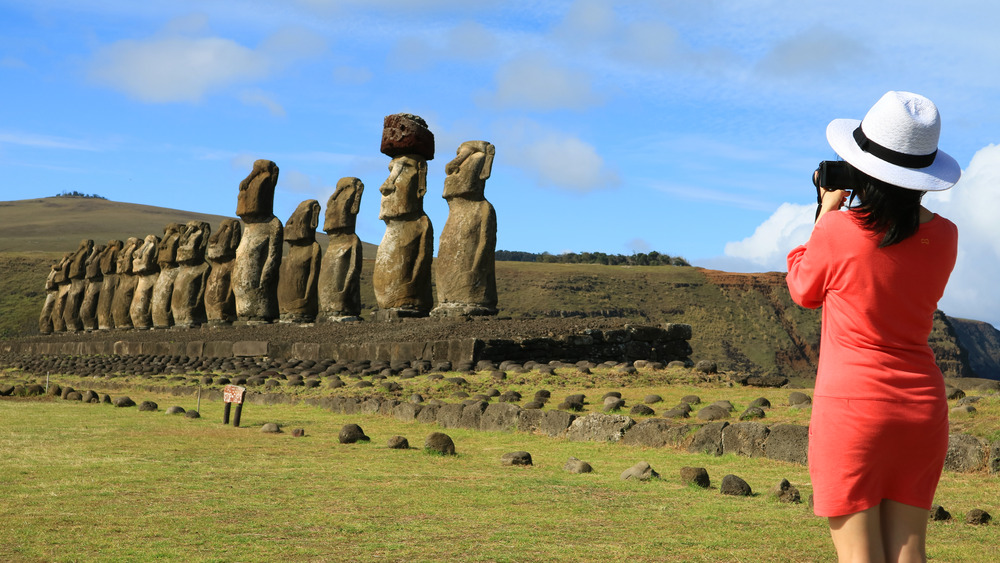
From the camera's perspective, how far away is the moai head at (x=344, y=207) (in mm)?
22312

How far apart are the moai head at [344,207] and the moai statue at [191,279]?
773 cm

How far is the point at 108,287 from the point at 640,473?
106 ft

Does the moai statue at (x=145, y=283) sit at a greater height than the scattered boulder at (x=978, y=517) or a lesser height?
greater

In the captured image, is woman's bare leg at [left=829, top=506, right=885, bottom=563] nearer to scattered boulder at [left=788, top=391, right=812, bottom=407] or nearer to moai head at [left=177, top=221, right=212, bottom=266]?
scattered boulder at [left=788, top=391, right=812, bottom=407]

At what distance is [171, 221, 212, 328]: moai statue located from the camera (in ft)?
94.2

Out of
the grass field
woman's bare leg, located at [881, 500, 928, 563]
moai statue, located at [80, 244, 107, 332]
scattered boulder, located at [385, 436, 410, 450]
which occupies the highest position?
moai statue, located at [80, 244, 107, 332]

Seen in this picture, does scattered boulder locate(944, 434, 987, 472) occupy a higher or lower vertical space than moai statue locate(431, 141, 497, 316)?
lower

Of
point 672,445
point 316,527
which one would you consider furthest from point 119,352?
point 316,527

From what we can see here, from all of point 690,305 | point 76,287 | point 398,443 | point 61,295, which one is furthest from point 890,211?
point 690,305

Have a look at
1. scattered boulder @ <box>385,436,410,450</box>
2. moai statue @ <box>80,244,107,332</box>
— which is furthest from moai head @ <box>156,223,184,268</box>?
scattered boulder @ <box>385,436,410,450</box>

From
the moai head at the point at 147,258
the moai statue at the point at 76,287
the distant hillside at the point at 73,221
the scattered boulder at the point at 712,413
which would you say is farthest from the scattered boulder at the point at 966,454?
the distant hillside at the point at 73,221

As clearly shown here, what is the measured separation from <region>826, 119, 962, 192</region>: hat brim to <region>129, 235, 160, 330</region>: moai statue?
31.2m

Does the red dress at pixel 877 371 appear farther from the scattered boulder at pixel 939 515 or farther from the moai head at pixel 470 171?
the moai head at pixel 470 171

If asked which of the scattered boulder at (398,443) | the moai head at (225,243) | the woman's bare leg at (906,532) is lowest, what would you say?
the scattered boulder at (398,443)
